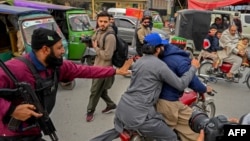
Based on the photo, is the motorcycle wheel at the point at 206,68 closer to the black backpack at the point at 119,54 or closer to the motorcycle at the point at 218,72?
the motorcycle at the point at 218,72

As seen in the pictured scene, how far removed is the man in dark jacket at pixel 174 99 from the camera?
3262 mm

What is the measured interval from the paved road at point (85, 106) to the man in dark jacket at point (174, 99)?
163 cm

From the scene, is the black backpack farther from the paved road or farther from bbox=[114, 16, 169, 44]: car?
bbox=[114, 16, 169, 44]: car

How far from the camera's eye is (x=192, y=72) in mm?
3223

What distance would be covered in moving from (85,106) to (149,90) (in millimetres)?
3033

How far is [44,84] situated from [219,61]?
19.4 feet

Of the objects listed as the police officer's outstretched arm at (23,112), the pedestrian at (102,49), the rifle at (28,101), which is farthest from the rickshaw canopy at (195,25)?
the police officer's outstretched arm at (23,112)

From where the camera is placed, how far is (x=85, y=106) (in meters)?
5.96

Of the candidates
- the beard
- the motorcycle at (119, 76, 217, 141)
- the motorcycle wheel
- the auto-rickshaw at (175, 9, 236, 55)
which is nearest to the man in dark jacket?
the motorcycle at (119, 76, 217, 141)

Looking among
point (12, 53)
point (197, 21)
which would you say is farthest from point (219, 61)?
point (12, 53)

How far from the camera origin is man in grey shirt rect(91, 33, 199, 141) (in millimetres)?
3074

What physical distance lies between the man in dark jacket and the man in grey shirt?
81 millimetres

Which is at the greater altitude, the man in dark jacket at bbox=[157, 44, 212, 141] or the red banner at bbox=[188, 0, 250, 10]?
the red banner at bbox=[188, 0, 250, 10]

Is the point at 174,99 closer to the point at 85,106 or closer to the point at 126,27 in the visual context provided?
the point at 85,106
